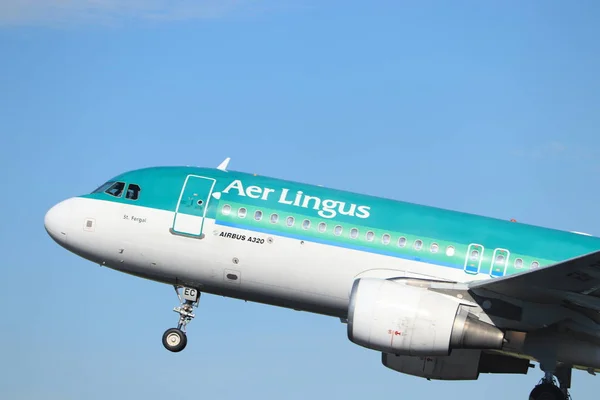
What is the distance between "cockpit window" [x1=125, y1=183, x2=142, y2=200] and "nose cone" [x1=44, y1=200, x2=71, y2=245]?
155 centimetres

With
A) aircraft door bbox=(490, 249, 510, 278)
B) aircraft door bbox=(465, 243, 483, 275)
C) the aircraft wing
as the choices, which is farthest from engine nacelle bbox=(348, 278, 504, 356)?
aircraft door bbox=(490, 249, 510, 278)

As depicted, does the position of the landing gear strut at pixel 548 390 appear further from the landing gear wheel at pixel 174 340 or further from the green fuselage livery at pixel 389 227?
the landing gear wheel at pixel 174 340

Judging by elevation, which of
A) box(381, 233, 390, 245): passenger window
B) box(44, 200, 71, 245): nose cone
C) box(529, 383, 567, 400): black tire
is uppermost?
box(381, 233, 390, 245): passenger window

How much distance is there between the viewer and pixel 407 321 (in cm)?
2648

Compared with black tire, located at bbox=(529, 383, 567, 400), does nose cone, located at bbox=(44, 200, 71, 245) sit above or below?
above

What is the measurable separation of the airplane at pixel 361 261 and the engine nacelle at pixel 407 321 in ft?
0.09

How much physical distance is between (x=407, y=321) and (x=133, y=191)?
782cm

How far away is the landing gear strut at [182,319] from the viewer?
96.6ft

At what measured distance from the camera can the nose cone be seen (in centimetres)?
2992

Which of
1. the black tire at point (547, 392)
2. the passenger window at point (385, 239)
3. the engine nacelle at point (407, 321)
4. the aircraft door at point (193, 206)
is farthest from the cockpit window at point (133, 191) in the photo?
the black tire at point (547, 392)

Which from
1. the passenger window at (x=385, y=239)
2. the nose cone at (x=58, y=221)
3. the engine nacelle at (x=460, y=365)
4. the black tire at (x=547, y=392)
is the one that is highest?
the passenger window at (x=385, y=239)

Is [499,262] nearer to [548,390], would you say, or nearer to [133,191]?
[548,390]

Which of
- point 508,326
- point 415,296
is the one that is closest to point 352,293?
point 415,296

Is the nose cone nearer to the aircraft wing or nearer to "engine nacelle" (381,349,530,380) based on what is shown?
"engine nacelle" (381,349,530,380)
